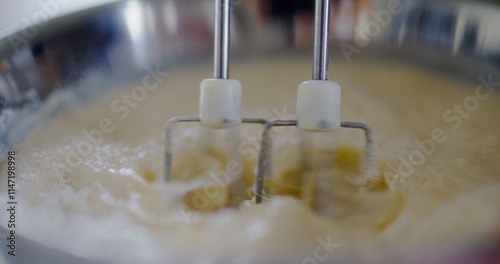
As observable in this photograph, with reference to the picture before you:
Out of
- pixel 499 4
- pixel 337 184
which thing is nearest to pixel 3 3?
pixel 337 184

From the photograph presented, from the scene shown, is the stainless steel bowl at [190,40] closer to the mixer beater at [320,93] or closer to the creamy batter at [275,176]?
the creamy batter at [275,176]

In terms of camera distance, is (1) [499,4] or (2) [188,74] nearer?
(1) [499,4]

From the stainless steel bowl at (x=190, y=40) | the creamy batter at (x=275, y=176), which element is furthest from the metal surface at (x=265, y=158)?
the stainless steel bowl at (x=190, y=40)

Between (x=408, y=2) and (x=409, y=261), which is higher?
(x=408, y=2)

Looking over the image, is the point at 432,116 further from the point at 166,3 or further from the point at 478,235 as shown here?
the point at 166,3

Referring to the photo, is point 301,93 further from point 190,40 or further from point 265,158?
point 190,40

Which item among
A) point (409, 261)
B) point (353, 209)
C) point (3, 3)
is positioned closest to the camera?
point (409, 261)

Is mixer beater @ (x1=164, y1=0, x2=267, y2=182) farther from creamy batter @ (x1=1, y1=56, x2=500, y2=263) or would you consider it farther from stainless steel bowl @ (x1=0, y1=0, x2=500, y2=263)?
stainless steel bowl @ (x1=0, y1=0, x2=500, y2=263)
